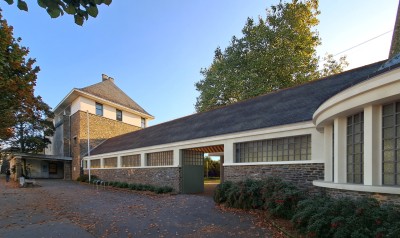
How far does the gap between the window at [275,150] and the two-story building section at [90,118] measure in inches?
786

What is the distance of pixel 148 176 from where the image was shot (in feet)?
59.9

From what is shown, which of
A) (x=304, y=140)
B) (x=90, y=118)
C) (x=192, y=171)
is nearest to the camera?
(x=304, y=140)

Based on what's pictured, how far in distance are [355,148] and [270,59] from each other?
22.5m

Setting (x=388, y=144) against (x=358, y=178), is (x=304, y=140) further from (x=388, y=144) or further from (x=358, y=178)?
(x=388, y=144)

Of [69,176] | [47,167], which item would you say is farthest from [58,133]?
[69,176]

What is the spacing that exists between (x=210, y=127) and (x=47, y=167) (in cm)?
3070

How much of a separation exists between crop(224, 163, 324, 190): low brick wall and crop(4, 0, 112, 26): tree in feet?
27.9

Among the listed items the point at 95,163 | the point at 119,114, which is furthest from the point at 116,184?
the point at 119,114

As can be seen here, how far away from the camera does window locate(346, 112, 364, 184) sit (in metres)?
6.51

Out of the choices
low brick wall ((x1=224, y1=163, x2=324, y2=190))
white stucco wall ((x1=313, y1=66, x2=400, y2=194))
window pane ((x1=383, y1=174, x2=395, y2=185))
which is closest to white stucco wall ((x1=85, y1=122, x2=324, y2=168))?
low brick wall ((x1=224, y1=163, x2=324, y2=190))

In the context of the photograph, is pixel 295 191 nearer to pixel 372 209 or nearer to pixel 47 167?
pixel 372 209

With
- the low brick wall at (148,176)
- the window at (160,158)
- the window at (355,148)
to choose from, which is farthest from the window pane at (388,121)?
the window at (160,158)

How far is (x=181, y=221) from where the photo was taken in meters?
8.56

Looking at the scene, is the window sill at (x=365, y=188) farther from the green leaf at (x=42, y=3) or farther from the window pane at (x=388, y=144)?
the green leaf at (x=42, y=3)
